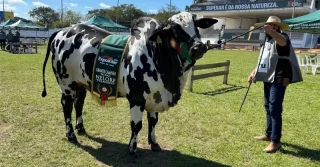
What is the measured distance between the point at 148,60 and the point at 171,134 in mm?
1936

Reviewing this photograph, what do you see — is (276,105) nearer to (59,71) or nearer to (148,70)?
(148,70)

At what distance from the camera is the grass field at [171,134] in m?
4.41

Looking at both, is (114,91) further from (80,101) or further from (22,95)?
(22,95)

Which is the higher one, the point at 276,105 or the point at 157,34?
the point at 157,34

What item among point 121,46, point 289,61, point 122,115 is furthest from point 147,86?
point 122,115

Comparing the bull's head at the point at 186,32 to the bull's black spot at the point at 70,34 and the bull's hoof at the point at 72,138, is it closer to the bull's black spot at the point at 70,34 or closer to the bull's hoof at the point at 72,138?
the bull's black spot at the point at 70,34

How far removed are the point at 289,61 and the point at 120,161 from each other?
287 centimetres

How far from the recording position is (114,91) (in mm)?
4262

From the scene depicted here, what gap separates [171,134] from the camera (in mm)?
5445

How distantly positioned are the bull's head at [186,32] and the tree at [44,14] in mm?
109109

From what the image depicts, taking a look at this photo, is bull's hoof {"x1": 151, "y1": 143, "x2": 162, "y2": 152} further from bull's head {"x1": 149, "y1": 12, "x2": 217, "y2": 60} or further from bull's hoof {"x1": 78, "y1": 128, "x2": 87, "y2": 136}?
bull's head {"x1": 149, "y1": 12, "x2": 217, "y2": 60}

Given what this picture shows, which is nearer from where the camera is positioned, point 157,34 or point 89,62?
point 157,34

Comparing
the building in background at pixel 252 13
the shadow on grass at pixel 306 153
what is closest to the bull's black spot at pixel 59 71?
the shadow on grass at pixel 306 153

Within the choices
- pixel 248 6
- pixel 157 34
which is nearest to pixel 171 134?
pixel 157 34
